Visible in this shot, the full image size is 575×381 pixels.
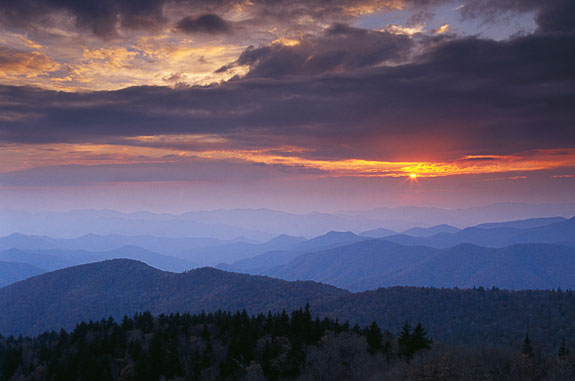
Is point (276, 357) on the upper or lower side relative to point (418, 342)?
lower

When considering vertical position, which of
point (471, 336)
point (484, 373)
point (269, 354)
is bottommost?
point (471, 336)

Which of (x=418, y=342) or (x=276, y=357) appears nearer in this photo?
(x=276, y=357)

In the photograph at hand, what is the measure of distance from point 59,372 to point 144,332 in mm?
27641

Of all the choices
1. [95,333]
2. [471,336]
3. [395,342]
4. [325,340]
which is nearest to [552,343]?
[471,336]

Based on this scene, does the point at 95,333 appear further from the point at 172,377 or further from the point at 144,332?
the point at 172,377

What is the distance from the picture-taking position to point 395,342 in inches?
3391

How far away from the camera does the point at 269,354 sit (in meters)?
72.5

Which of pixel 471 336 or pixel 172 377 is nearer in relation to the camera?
pixel 172 377

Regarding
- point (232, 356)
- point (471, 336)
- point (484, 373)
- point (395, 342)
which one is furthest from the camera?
point (471, 336)

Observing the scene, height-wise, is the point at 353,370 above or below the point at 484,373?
below

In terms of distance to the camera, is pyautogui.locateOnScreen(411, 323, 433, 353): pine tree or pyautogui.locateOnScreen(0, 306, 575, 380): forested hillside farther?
pyautogui.locateOnScreen(411, 323, 433, 353): pine tree

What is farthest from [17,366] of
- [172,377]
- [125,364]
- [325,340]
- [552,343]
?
[552,343]

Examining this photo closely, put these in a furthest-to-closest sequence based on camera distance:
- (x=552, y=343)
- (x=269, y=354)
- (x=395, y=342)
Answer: (x=552, y=343), (x=395, y=342), (x=269, y=354)

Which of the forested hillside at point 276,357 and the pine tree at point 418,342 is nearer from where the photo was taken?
the forested hillside at point 276,357
